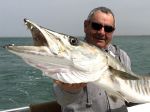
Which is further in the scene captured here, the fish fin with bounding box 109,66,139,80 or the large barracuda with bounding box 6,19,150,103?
the fish fin with bounding box 109,66,139,80

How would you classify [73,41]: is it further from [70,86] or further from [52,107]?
[52,107]

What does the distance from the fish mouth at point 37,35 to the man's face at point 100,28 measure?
1.59m

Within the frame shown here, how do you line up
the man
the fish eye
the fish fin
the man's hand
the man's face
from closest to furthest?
the fish eye → the fish fin → the man's hand → the man → the man's face

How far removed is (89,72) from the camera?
10.9 feet

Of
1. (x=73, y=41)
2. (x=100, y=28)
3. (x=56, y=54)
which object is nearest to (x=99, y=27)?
(x=100, y=28)

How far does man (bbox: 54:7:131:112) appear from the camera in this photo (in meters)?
3.98

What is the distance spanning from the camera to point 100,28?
4.47 meters

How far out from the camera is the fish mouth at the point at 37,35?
2934mm

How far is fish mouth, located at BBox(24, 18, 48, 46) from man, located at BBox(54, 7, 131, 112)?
72 cm

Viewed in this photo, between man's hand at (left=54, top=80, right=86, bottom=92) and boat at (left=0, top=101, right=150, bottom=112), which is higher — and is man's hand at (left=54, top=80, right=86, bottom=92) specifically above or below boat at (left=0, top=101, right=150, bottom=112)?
above

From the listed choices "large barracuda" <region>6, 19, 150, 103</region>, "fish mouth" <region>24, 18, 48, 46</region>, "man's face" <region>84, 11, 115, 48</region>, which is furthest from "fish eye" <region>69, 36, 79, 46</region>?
"man's face" <region>84, 11, 115, 48</region>

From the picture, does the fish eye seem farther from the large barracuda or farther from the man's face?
the man's face

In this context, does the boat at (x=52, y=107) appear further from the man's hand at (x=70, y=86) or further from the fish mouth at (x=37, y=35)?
the fish mouth at (x=37, y=35)

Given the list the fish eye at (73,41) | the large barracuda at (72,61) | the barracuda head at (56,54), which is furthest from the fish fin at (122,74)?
the fish eye at (73,41)
